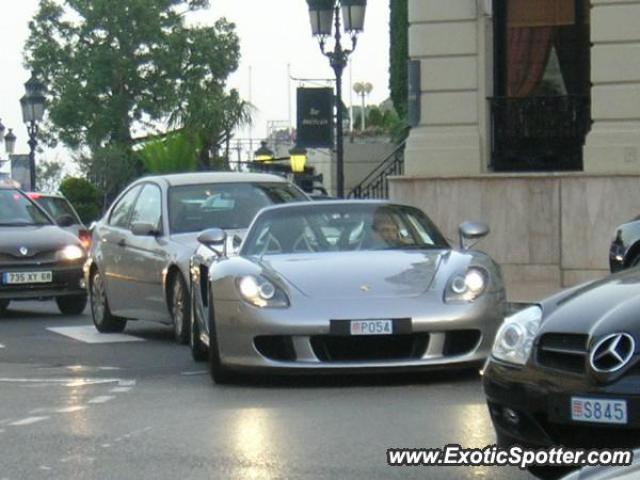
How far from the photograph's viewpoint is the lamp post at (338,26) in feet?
88.4

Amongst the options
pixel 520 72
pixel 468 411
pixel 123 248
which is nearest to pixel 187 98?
pixel 520 72

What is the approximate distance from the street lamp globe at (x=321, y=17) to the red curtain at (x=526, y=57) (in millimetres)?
3576

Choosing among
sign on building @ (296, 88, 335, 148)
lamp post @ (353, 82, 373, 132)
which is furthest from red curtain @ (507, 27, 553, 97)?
lamp post @ (353, 82, 373, 132)

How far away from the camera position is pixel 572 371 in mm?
6867

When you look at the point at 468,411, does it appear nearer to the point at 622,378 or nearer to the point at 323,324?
the point at 323,324

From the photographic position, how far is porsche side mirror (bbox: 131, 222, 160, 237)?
49.0ft

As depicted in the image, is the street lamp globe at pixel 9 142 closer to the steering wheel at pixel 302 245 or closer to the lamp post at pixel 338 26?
the lamp post at pixel 338 26

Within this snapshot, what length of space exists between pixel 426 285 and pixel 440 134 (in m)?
13.0

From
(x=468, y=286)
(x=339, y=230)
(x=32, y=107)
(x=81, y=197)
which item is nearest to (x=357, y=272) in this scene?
(x=468, y=286)

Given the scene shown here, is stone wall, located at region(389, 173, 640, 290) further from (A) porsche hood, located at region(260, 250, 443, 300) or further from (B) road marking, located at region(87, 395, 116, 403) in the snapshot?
(B) road marking, located at region(87, 395, 116, 403)

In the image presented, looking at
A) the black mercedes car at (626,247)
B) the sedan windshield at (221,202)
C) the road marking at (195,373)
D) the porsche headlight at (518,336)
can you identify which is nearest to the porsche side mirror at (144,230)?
the sedan windshield at (221,202)

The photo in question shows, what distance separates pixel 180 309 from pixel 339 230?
262cm

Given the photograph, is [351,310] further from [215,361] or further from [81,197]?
[81,197]

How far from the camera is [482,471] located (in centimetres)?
780
